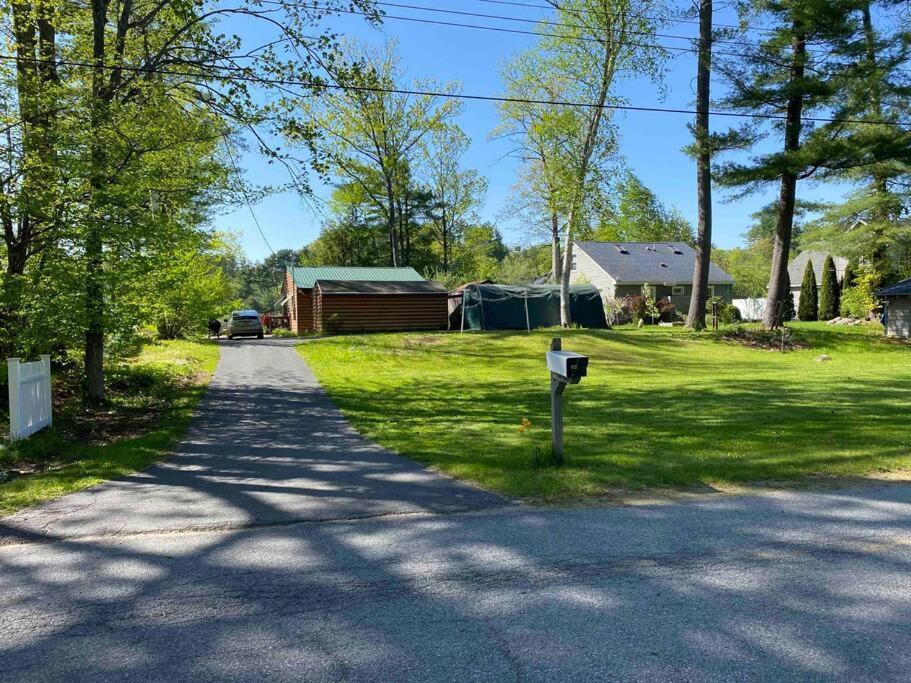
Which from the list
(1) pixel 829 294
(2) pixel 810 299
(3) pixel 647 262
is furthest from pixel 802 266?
(3) pixel 647 262

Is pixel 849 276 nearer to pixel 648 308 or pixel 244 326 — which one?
pixel 648 308

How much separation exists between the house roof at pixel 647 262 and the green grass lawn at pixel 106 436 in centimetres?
3386

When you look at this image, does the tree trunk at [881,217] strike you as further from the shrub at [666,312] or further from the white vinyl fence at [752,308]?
the white vinyl fence at [752,308]

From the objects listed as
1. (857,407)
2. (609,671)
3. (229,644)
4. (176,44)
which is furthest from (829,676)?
(176,44)

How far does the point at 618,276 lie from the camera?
42.4 meters

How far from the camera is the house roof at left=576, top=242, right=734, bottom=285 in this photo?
42938mm

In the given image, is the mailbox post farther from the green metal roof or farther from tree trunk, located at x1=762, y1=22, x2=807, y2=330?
the green metal roof

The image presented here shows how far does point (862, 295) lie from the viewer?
32.3 meters

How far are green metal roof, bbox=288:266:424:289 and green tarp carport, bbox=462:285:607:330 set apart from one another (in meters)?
6.52

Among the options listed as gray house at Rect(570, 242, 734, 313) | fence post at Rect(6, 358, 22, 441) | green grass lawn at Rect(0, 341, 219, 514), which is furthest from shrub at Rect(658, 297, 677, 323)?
fence post at Rect(6, 358, 22, 441)

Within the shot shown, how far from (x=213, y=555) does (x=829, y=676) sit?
3.31 metres

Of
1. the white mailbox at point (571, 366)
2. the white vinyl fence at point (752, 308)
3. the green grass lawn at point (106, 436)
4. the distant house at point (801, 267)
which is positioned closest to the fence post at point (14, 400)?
the green grass lawn at point (106, 436)

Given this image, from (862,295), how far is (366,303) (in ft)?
84.4

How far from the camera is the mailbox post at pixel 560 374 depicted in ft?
17.7
